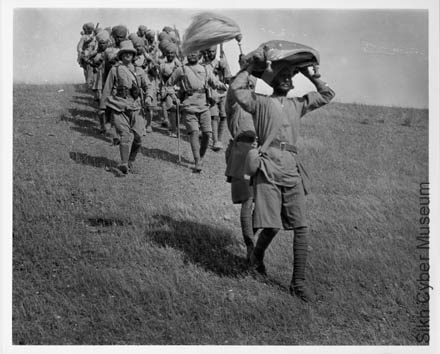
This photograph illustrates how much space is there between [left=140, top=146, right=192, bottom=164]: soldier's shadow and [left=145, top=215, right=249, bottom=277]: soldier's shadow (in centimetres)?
305

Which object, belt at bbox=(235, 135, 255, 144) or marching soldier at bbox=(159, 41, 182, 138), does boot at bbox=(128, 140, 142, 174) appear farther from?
belt at bbox=(235, 135, 255, 144)

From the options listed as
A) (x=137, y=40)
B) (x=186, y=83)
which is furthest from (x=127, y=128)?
(x=137, y=40)

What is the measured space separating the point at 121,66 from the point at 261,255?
4.52 metres

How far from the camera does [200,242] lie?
8.55 m

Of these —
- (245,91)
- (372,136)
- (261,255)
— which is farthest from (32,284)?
(372,136)

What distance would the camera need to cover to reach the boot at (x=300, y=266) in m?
7.30

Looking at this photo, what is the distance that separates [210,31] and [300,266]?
2484 millimetres

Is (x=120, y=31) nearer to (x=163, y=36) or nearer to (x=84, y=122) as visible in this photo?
(x=163, y=36)

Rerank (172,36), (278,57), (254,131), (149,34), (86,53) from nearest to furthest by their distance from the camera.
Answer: (278,57) → (254,131) → (149,34) → (172,36) → (86,53)

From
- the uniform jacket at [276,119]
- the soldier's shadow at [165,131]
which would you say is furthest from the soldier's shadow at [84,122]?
the uniform jacket at [276,119]

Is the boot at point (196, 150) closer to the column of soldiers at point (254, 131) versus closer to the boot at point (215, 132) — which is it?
the column of soldiers at point (254, 131)

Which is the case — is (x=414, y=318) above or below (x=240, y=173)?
below

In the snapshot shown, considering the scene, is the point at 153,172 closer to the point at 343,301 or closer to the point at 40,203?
the point at 40,203

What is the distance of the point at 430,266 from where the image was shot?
323 inches
